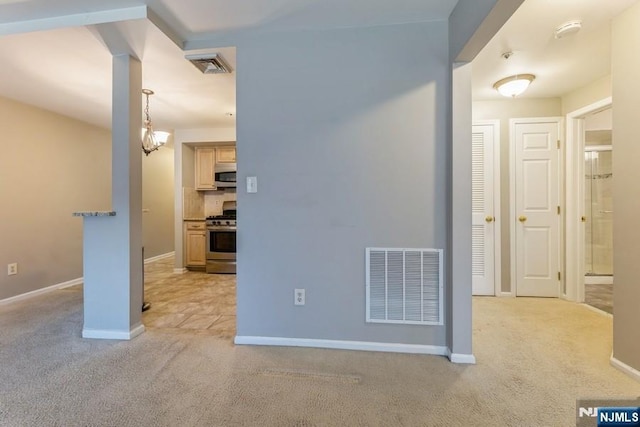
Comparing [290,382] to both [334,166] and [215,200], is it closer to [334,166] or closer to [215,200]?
[334,166]

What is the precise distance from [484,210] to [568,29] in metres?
1.96

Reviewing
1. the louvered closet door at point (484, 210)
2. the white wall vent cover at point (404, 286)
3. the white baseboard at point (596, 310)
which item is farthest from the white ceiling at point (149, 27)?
the white baseboard at point (596, 310)

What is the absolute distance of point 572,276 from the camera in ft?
11.0

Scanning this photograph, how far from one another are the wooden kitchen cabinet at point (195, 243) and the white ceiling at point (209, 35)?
2.39m

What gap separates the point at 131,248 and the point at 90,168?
9.73 feet

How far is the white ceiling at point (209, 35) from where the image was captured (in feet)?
6.53

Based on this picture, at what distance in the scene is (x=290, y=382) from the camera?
181 centimetres

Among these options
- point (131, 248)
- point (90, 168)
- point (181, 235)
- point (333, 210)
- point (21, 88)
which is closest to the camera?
point (333, 210)

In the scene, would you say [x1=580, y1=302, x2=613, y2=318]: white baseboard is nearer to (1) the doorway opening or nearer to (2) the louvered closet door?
(2) the louvered closet door

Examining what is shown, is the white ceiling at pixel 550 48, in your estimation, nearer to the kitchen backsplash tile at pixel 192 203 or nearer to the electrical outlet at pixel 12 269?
the kitchen backsplash tile at pixel 192 203

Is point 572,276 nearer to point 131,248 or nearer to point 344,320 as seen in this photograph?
point 344,320

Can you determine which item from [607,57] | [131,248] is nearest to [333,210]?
[131,248]

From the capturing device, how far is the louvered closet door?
11.8ft

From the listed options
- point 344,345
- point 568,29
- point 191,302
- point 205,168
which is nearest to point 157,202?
point 205,168
